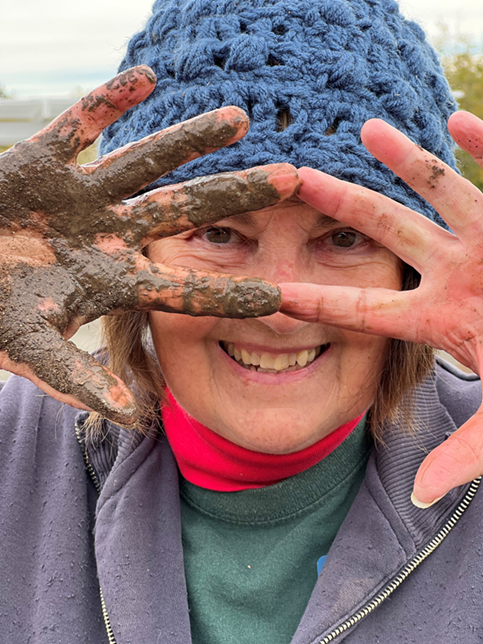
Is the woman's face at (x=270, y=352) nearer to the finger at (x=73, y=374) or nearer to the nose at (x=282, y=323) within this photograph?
the nose at (x=282, y=323)

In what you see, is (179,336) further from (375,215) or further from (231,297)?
(375,215)

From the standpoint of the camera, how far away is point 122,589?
142 centimetres

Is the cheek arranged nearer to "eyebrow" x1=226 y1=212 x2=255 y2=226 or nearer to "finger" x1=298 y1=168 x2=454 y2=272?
"eyebrow" x1=226 y1=212 x2=255 y2=226

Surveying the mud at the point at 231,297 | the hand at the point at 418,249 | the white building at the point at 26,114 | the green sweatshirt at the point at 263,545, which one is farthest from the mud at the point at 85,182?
the white building at the point at 26,114

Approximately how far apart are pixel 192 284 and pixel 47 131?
414 millimetres

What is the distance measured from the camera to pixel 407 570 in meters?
1.45

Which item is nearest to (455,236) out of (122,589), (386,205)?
(386,205)

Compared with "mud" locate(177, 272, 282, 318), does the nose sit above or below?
below

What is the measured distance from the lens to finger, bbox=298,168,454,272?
125 centimetres

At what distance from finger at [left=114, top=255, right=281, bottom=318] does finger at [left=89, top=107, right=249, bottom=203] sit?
16 cm

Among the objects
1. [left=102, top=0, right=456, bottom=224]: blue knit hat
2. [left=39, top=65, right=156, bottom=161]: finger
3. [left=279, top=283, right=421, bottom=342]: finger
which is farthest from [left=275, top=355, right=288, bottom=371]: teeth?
[left=39, top=65, right=156, bottom=161]: finger

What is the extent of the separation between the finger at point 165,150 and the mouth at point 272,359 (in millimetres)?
558

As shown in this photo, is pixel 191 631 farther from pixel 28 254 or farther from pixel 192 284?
pixel 28 254

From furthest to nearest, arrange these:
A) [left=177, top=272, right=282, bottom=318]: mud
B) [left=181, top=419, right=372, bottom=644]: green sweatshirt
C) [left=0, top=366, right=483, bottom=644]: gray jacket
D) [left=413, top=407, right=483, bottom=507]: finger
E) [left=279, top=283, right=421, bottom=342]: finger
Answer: [left=181, top=419, right=372, bottom=644]: green sweatshirt, [left=0, top=366, right=483, bottom=644]: gray jacket, [left=279, top=283, right=421, bottom=342]: finger, [left=177, top=272, right=282, bottom=318]: mud, [left=413, top=407, right=483, bottom=507]: finger
